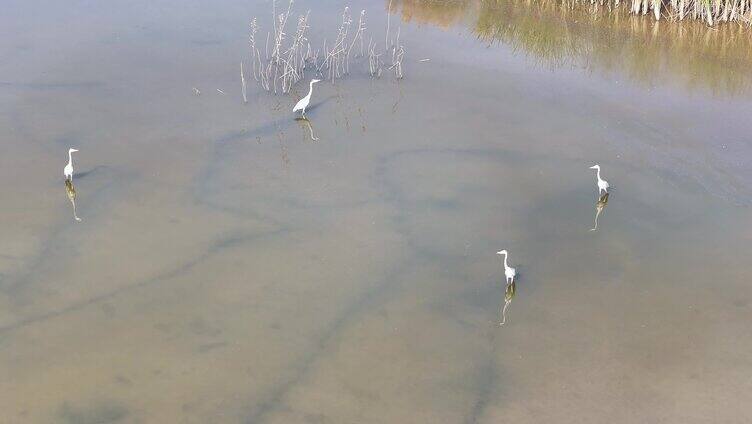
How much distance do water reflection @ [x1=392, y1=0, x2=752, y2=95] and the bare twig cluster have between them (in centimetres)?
131

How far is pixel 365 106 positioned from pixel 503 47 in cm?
264

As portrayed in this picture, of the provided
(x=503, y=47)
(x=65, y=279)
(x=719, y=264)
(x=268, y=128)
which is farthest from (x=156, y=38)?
(x=719, y=264)

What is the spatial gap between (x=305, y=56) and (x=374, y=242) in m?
4.38

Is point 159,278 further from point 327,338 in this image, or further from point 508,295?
point 508,295

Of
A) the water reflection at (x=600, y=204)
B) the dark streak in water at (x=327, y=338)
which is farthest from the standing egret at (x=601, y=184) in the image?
the dark streak in water at (x=327, y=338)

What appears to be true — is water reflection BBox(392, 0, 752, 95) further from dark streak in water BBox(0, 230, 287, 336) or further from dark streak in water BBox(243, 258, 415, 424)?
dark streak in water BBox(0, 230, 287, 336)

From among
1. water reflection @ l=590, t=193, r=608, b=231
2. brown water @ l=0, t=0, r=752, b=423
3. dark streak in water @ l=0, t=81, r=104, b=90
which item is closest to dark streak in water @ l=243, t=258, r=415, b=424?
brown water @ l=0, t=0, r=752, b=423

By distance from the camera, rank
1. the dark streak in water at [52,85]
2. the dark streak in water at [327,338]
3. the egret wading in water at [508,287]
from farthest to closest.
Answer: the dark streak in water at [52,85] < the egret wading in water at [508,287] < the dark streak in water at [327,338]

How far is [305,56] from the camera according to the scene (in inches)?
420

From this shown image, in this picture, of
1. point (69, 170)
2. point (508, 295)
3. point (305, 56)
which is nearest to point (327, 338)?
point (508, 295)

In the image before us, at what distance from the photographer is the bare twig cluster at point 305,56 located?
1000 cm

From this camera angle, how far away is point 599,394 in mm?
5422

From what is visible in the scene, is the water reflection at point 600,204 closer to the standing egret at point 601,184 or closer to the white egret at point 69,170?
the standing egret at point 601,184

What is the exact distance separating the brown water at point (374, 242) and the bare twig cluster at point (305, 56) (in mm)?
256
